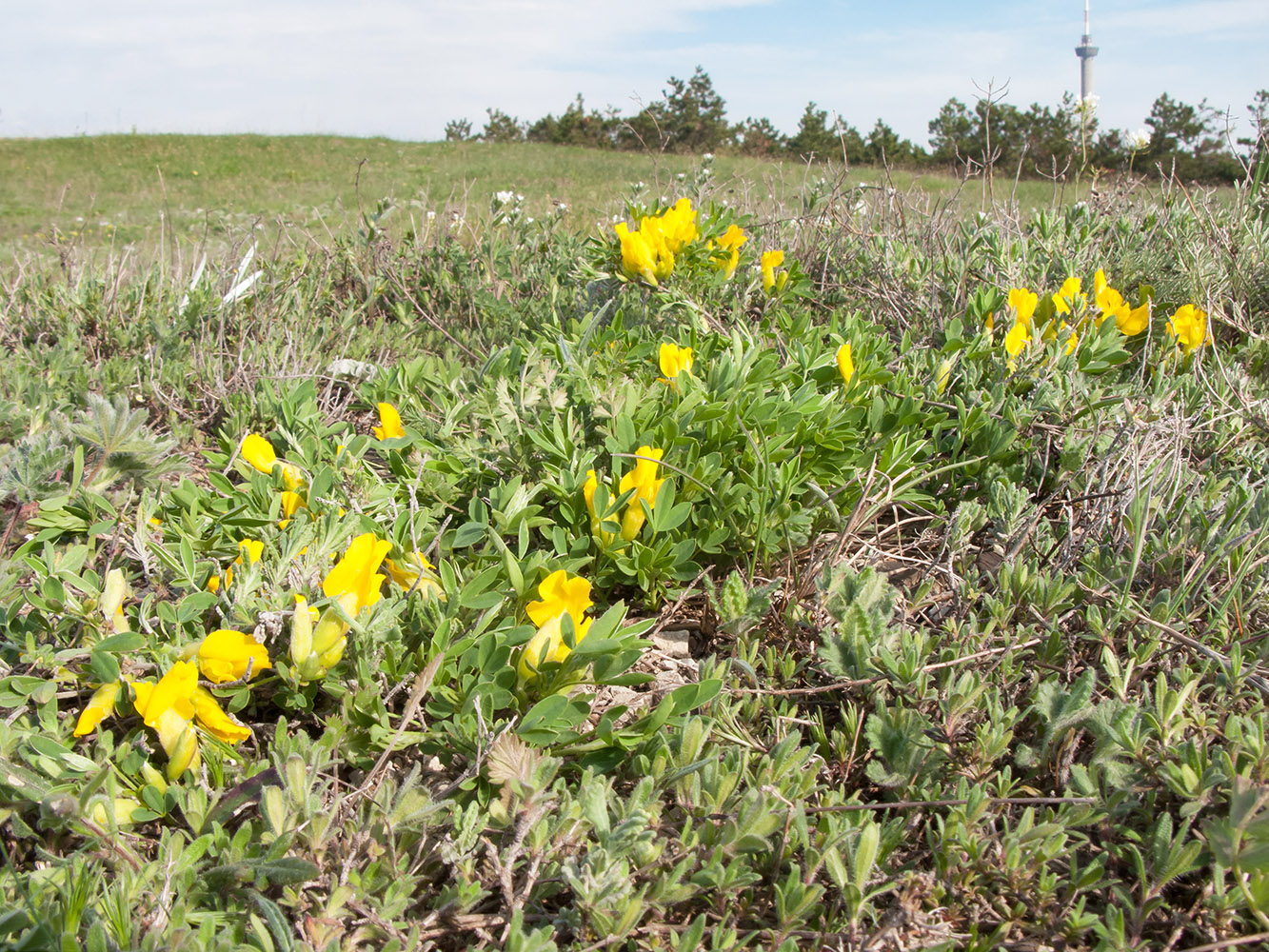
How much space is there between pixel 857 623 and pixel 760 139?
22350mm

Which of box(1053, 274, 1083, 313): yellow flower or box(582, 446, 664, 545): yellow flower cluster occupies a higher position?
box(1053, 274, 1083, 313): yellow flower

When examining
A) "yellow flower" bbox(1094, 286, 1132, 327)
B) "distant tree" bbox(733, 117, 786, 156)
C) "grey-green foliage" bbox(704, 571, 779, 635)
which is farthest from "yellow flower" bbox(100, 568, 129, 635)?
"distant tree" bbox(733, 117, 786, 156)

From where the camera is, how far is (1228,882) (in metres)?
1.16

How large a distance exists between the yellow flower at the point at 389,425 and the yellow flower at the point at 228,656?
28.0 inches

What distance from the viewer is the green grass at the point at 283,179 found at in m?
10.1

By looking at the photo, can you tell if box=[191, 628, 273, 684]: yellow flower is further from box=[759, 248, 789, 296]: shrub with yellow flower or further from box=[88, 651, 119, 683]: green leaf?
box=[759, 248, 789, 296]: shrub with yellow flower

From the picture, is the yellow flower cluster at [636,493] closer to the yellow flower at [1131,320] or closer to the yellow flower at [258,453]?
the yellow flower at [258,453]

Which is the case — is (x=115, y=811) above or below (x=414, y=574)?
below

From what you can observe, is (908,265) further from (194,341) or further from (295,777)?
(295,777)

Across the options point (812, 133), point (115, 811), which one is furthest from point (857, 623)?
point (812, 133)

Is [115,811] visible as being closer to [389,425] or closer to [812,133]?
[389,425]

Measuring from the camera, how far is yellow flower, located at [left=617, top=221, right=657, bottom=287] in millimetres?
2635

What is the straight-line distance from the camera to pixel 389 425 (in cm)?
200

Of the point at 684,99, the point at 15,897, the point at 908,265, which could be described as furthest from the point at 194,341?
the point at 684,99
